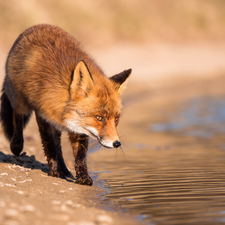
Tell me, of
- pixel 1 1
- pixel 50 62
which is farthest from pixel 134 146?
pixel 1 1

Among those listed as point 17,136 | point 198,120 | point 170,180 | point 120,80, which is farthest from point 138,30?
point 170,180

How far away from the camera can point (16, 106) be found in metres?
6.27

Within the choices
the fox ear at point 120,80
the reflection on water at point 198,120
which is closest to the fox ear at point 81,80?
the fox ear at point 120,80

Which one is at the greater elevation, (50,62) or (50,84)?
(50,62)

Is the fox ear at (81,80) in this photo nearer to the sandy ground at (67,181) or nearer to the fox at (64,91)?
the fox at (64,91)

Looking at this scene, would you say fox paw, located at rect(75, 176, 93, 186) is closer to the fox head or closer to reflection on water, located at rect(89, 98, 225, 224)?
reflection on water, located at rect(89, 98, 225, 224)

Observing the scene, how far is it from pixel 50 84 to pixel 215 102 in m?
12.4

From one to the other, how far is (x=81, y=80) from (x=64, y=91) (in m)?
0.31

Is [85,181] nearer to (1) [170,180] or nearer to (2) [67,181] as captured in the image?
(2) [67,181]

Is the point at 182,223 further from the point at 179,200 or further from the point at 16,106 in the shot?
the point at 16,106

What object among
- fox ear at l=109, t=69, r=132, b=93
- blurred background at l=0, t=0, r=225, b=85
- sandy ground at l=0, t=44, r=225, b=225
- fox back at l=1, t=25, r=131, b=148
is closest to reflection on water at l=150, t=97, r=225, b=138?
sandy ground at l=0, t=44, r=225, b=225

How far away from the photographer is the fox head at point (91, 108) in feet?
16.4

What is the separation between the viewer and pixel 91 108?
16.6 ft

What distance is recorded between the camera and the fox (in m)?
5.07
